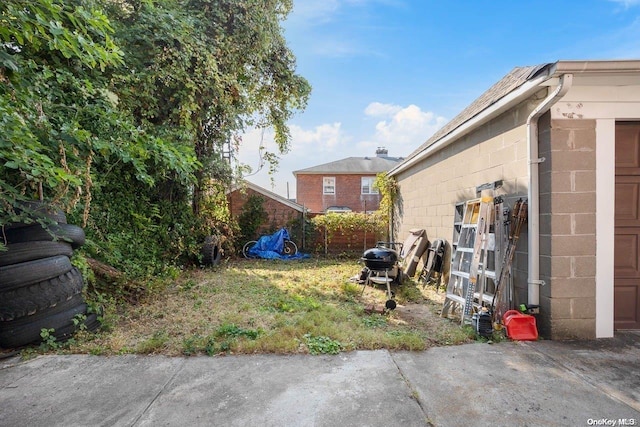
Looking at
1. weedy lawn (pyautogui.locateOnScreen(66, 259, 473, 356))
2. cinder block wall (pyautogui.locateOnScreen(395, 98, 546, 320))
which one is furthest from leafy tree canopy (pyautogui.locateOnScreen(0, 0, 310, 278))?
cinder block wall (pyautogui.locateOnScreen(395, 98, 546, 320))

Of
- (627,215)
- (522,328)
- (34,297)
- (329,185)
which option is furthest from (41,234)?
(329,185)

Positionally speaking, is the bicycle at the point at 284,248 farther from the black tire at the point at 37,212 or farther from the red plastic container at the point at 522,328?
the red plastic container at the point at 522,328

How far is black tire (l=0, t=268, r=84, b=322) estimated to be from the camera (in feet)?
9.52

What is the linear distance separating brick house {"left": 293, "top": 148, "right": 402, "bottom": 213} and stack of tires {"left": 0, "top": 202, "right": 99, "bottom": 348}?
19204 millimetres

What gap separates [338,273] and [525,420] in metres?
5.76

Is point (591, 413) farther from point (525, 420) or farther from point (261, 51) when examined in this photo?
point (261, 51)

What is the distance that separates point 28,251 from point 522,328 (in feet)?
17.0

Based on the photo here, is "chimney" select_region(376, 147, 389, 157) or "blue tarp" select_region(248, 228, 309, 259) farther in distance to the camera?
"chimney" select_region(376, 147, 389, 157)

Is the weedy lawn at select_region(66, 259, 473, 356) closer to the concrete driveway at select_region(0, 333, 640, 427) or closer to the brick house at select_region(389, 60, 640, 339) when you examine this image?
the concrete driveway at select_region(0, 333, 640, 427)

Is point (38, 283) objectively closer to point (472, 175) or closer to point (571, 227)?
point (571, 227)

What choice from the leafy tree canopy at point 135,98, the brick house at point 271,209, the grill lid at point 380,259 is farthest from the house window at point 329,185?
the grill lid at point 380,259

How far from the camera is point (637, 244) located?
11.2 feet

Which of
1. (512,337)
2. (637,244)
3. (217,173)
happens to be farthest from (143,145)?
(637,244)

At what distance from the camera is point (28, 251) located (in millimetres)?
3055
